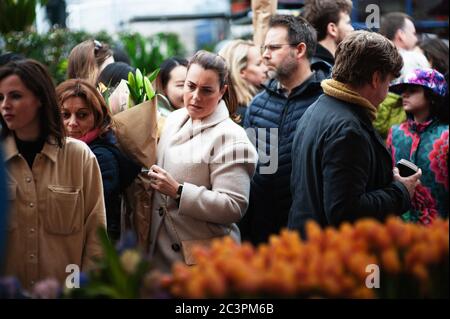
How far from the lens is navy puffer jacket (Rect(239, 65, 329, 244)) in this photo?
14.4 feet

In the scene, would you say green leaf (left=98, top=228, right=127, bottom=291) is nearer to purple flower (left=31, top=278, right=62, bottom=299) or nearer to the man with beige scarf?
purple flower (left=31, top=278, right=62, bottom=299)

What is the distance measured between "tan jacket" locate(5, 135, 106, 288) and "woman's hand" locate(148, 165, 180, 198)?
14.2 inches

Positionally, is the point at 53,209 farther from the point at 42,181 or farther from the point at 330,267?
the point at 330,267

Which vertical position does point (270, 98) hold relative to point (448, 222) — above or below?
below

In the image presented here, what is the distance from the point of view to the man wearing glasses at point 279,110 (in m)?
4.39

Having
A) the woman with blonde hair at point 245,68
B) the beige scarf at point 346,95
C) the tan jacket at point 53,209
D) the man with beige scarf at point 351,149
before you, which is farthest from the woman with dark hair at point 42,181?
the woman with blonde hair at point 245,68

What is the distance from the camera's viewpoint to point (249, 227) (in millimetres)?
4523

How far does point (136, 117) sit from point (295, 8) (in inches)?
276

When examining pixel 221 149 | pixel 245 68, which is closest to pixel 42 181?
pixel 221 149

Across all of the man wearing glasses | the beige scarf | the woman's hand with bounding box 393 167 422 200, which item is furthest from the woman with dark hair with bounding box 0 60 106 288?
the man wearing glasses

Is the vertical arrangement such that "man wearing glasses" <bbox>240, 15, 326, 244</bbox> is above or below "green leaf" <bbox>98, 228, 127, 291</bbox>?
below

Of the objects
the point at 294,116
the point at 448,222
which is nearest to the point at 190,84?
the point at 294,116

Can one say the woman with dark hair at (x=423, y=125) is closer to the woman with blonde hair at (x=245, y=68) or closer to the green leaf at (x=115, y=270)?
the woman with blonde hair at (x=245, y=68)
